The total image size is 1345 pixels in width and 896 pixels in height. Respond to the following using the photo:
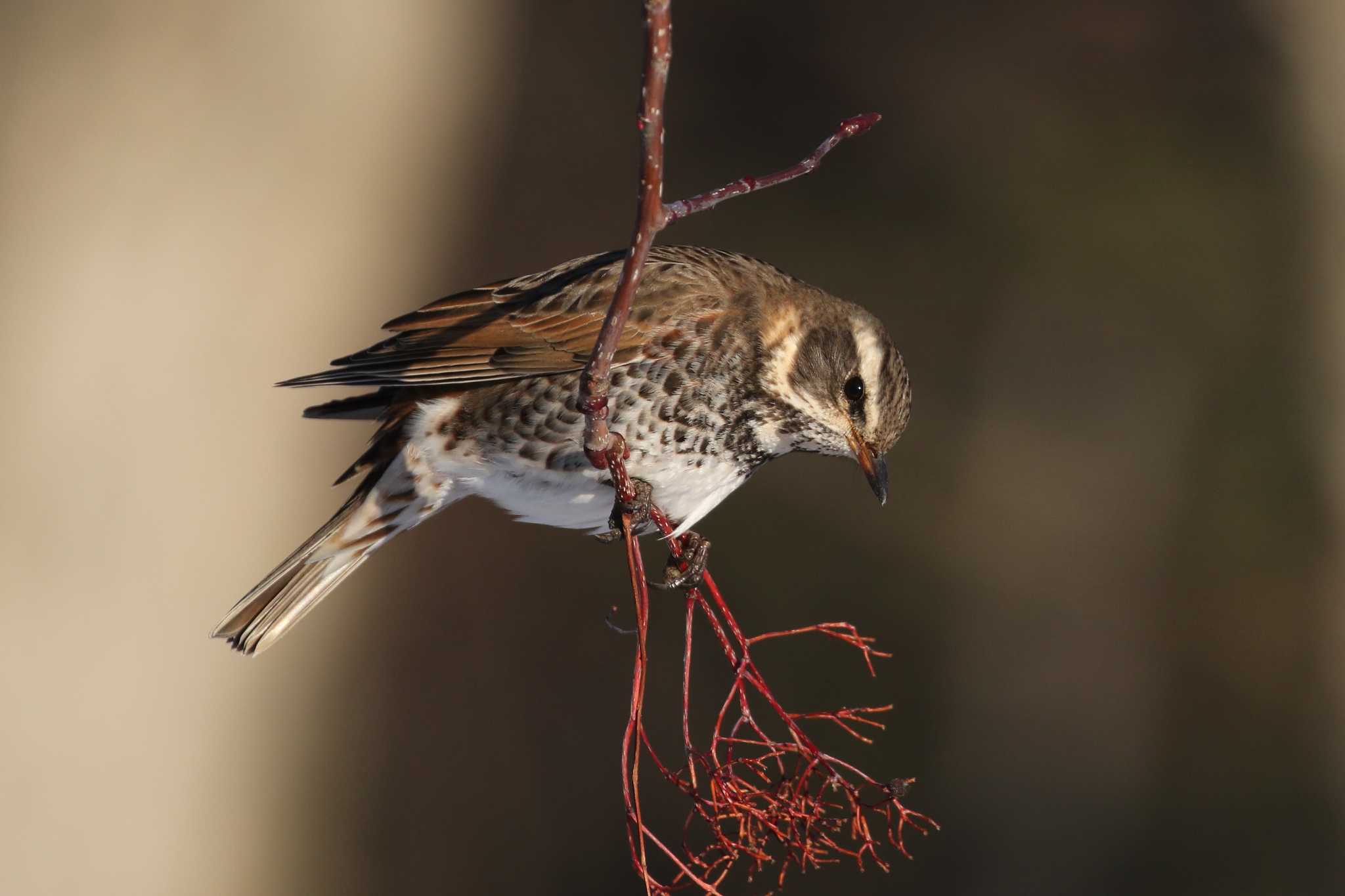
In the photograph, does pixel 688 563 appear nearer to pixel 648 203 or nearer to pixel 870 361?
pixel 870 361

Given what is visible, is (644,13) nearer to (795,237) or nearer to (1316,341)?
(795,237)

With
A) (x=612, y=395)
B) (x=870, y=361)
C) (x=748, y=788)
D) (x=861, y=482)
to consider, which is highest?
(x=612, y=395)

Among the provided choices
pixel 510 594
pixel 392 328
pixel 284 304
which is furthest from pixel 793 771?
pixel 284 304

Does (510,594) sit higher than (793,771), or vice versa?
(793,771)

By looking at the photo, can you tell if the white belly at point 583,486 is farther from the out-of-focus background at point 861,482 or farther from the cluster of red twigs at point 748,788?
the out-of-focus background at point 861,482

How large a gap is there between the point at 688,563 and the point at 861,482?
4.49 meters

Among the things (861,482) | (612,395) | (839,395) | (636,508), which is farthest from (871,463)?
(861,482)

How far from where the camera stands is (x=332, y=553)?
3.86 metres

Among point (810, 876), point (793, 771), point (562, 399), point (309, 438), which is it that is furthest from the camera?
point (309, 438)

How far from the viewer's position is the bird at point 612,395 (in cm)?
336

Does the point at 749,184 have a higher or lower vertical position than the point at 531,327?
higher

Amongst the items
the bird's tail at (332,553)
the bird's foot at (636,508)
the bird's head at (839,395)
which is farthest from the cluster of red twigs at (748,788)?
the bird's tail at (332,553)

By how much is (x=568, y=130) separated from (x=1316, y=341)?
180 inches

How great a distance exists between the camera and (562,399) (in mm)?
3436
